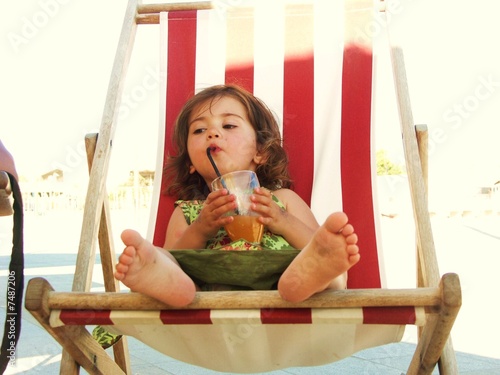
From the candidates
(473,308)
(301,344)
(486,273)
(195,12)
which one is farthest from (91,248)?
(486,273)

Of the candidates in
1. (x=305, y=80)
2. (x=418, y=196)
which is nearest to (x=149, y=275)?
(x=418, y=196)

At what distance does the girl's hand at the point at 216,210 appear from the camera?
1.59 metres

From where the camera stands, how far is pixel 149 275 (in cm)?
124

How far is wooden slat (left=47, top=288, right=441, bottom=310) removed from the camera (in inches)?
47.3

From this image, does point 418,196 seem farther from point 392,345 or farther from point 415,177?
point 392,345

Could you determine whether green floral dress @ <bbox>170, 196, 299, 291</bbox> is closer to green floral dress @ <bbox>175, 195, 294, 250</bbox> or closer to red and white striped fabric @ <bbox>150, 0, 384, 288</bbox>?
green floral dress @ <bbox>175, 195, 294, 250</bbox>

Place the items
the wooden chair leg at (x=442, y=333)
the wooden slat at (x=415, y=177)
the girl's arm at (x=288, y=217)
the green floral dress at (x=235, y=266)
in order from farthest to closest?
the girl's arm at (x=288, y=217), the wooden slat at (x=415, y=177), the green floral dress at (x=235, y=266), the wooden chair leg at (x=442, y=333)

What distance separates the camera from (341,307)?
1256mm

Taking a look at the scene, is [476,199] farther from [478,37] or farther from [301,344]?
[301,344]

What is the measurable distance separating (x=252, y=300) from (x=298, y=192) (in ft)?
3.56

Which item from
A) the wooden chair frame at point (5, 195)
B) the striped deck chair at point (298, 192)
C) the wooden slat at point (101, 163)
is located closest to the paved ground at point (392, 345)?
the striped deck chair at point (298, 192)

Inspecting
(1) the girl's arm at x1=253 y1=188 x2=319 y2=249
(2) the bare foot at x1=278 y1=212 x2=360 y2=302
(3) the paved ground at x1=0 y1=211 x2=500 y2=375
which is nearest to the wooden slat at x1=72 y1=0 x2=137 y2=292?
(1) the girl's arm at x1=253 y1=188 x2=319 y2=249

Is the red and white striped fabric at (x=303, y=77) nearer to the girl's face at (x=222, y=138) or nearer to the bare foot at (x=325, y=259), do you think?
the girl's face at (x=222, y=138)

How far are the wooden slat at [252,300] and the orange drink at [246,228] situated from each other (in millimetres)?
395
